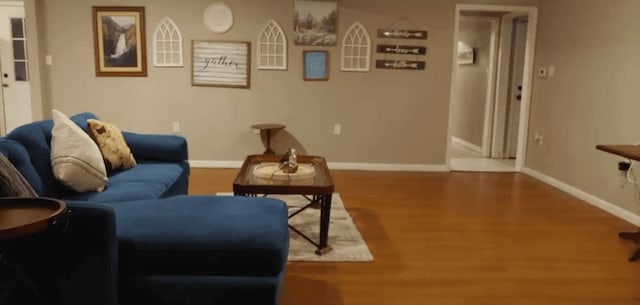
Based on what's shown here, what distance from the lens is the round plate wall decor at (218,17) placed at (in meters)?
5.50

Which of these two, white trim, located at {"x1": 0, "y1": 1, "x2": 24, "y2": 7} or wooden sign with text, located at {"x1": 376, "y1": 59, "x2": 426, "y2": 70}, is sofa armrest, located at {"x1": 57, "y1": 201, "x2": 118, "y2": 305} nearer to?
wooden sign with text, located at {"x1": 376, "y1": 59, "x2": 426, "y2": 70}

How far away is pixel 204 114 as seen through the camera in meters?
5.72

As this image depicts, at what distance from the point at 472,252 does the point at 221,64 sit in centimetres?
363

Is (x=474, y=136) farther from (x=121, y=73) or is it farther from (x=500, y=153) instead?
(x=121, y=73)

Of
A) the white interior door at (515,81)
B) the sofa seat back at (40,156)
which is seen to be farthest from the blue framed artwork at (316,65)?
the sofa seat back at (40,156)

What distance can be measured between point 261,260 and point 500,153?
19.2 feet

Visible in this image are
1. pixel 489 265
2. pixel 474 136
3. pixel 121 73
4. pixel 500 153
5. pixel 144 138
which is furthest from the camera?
pixel 474 136

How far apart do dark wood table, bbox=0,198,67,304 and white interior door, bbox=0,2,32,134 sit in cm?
582

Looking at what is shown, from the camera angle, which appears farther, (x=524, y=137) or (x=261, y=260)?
(x=524, y=137)

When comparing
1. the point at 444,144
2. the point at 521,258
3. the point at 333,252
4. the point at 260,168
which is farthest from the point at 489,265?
the point at 444,144

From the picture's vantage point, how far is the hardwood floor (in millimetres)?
2538

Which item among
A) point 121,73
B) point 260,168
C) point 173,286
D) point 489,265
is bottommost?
point 489,265

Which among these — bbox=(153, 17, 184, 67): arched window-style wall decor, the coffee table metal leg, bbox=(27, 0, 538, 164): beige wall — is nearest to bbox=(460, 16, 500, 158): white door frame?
bbox=(27, 0, 538, 164): beige wall

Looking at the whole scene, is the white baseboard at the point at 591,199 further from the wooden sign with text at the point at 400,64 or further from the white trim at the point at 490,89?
the wooden sign with text at the point at 400,64
